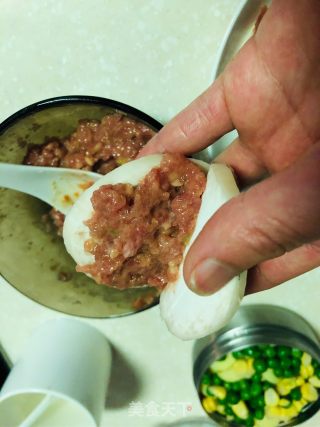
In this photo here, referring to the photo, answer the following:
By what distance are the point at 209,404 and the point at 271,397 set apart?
19cm

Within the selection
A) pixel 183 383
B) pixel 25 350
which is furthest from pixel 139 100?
pixel 183 383

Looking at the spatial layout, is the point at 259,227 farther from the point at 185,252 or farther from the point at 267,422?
the point at 267,422

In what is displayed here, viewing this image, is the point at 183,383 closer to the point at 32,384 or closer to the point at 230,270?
the point at 32,384

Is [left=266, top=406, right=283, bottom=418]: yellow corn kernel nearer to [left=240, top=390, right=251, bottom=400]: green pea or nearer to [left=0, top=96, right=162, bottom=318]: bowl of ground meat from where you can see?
[left=240, top=390, right=251, bottom=400]: green pea

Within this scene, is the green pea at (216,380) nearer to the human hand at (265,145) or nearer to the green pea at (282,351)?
the green pea at (282,351)

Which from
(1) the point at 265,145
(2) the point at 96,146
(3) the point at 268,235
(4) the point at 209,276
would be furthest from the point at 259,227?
(2) the point at 96,146

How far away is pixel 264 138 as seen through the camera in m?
1.12

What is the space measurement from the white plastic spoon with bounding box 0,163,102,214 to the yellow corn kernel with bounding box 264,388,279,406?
837mm

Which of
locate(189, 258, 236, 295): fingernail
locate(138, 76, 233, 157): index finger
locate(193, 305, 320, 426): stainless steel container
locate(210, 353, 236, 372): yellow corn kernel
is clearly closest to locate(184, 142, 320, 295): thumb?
locate(189, 258, 236, 295): fingernail

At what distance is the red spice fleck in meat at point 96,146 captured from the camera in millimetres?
1112

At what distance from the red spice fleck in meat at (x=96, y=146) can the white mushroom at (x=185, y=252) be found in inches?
4.8

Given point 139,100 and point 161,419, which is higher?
point 139,100

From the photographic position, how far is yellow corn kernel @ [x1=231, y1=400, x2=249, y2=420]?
1.49 metres

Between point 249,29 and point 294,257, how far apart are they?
54 cm
